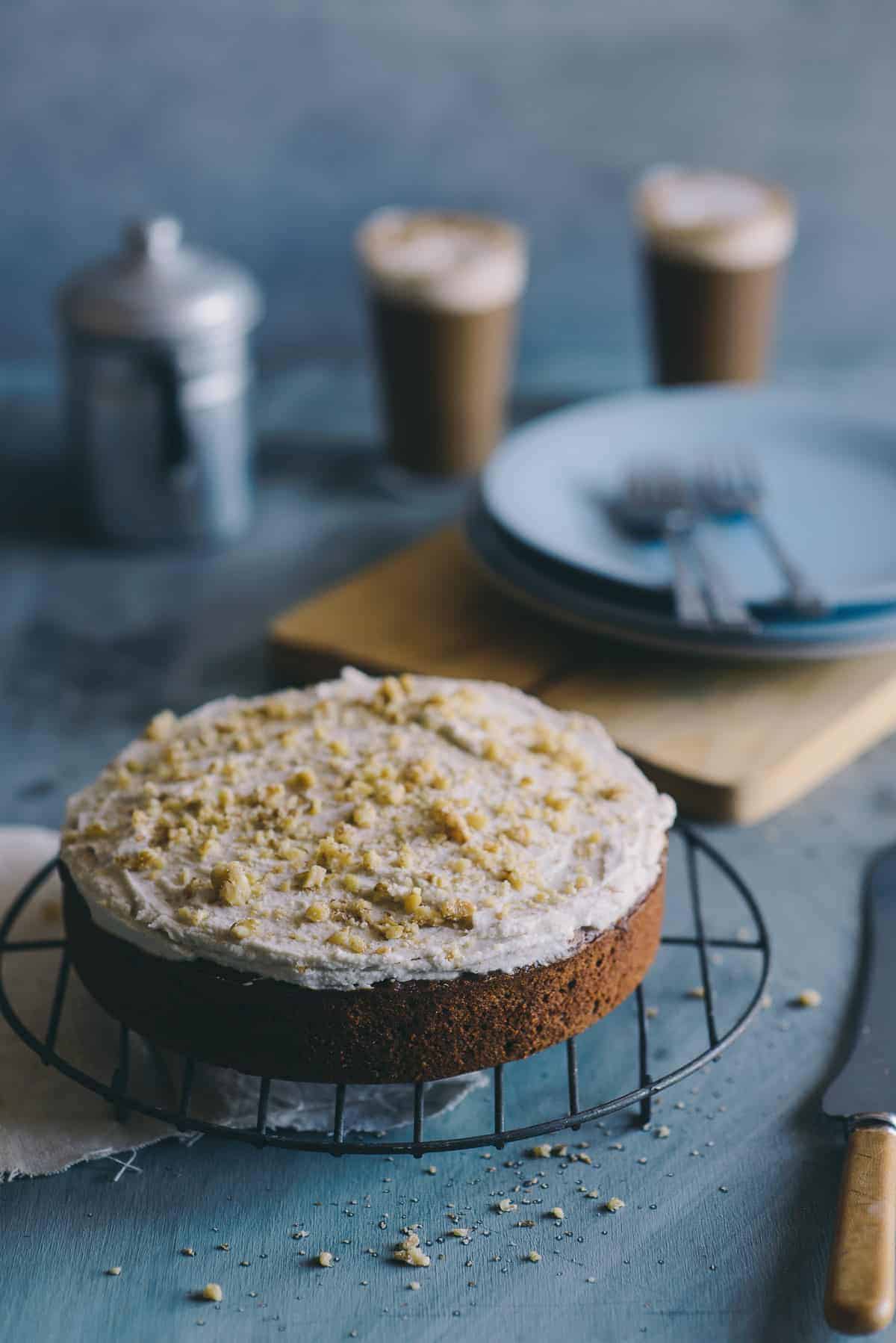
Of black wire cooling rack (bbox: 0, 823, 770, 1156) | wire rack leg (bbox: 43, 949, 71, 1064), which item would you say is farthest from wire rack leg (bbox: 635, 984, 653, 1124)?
wire rack leg (bbox: 43, 949, 71, 1064)

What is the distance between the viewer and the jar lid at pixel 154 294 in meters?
1.95

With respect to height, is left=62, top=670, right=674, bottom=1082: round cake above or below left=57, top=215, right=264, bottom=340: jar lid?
below

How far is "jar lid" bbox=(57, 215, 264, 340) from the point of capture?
1952 mm

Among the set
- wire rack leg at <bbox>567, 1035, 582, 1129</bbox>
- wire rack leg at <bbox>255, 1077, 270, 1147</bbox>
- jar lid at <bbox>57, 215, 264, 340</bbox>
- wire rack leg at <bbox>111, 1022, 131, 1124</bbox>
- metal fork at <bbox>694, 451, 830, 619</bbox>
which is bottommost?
wire rack leg at <bbox>111, 1022, 131, 1124</bbox>

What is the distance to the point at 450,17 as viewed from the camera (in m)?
2.44

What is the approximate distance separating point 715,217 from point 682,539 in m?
0.76

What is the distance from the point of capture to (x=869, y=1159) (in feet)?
3.19

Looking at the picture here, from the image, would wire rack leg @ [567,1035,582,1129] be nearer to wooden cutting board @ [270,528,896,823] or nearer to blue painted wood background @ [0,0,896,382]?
wooden cutting board @ [270,528,896,823]

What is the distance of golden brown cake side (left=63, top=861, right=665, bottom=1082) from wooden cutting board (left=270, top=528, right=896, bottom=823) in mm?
396

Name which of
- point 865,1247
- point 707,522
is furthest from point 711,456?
point 865,1247

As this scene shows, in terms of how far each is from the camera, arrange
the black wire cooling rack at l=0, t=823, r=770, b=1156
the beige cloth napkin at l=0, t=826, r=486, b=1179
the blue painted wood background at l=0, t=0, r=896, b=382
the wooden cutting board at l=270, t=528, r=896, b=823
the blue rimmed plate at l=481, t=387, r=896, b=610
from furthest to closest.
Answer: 1. the blue painted wood background at l=0, t=0, r=896, b=382
2. the blue rimmed plate at l=481, t=387, r=896, b=610
3. the wooden cutting board at l=270, t=528, r=896, b=823
4. the beige cloth napkin at l=0, t=826, r=486, b=1179
5. the black wire cooling rack at l=0, t=823, r=770, b=1156

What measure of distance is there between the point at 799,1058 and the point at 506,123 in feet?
6.11

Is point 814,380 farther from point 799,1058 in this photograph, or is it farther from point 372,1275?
point 372,1275

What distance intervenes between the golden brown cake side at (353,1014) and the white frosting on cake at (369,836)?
16 mm
